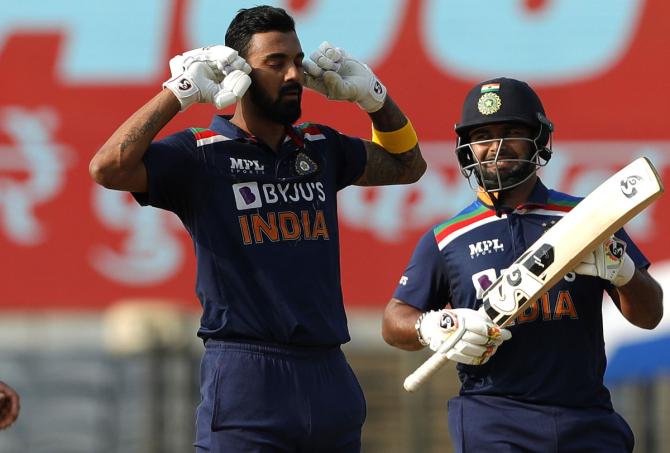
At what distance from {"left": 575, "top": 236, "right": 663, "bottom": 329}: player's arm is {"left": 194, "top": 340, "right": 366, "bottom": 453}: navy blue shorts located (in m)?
0.85

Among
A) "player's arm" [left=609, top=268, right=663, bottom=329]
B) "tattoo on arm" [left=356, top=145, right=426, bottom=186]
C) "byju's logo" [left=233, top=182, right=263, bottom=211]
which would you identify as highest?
"tattoo on arm" [left=356, top=145, right=426, bottom=186]

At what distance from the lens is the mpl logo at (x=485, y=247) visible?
4574mm

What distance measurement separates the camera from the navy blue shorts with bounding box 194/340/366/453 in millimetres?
4242

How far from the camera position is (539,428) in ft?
14.5

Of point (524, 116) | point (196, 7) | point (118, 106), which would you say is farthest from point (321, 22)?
point (524, 116)

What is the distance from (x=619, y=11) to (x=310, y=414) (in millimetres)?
7410

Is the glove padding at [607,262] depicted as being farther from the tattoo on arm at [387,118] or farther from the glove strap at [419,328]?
the tattoo on arm at [387,118]

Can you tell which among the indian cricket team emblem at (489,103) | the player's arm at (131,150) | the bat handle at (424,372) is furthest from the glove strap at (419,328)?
the player's arm at (131,150)

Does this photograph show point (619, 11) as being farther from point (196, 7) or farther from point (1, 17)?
point (1, 17)

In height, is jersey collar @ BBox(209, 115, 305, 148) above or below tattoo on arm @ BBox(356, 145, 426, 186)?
above

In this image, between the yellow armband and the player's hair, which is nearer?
the player's hair

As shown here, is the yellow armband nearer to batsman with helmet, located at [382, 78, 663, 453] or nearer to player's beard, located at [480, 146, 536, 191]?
batsman with helmet, located at [382, 78, 663, 453]

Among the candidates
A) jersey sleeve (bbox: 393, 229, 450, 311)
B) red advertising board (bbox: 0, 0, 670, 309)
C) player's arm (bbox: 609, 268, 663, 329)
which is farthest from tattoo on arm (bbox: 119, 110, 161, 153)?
red advertising board (bbox: 0, 0, 670, 309)

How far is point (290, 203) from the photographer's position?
4410mm
